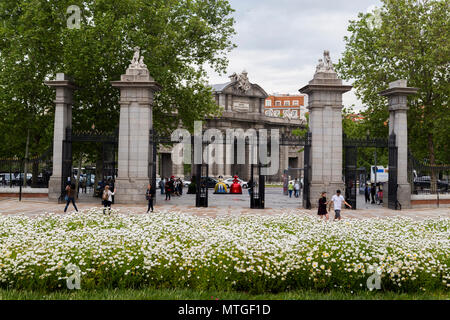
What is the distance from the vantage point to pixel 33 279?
746 cm

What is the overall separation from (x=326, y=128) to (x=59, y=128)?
14110mm

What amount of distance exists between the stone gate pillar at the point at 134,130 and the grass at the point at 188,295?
49.3ft

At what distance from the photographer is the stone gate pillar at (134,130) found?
72.5 ft

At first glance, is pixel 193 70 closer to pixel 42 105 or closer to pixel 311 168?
pixel 42 105

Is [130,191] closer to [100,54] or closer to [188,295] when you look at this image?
[100,54]

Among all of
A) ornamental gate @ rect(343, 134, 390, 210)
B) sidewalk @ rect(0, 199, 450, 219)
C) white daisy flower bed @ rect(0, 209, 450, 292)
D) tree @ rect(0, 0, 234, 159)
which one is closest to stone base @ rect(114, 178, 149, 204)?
sidewalk @ rect(0, 199, 450, 219)

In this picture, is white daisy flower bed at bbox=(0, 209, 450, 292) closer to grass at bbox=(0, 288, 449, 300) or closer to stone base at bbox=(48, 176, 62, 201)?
grass at bbox=(0, 288, 449, 300)

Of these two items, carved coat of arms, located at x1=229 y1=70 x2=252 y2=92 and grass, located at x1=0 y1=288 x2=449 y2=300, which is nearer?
grass, located at x1=0 y1=288 x2=449 y2=300

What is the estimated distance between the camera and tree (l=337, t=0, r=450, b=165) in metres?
29.0

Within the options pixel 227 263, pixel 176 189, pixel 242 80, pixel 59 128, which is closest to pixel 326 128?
pixel 59 128

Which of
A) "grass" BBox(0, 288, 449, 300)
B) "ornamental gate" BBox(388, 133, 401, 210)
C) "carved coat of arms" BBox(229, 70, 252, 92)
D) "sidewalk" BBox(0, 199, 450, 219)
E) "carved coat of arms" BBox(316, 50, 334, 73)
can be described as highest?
"carved coat of arms" BBox(229, 70, 252, 92)

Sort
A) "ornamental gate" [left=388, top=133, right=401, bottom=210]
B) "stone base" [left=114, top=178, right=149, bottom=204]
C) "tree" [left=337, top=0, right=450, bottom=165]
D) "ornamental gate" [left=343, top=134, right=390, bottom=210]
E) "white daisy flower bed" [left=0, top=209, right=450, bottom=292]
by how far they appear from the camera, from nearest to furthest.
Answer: "white daisy flower bed" [left=0, top=209, right=450, bottom=292] < "stone base" [left=114, top=178, right=149, bottom=204] < "ornamental gate" [left=343, top=134, right=390, bottom=210] < "ornamental gate" [left=388, top=133, right=401, bottom=210] < "tree" [left=337, top=0, right=450, bottom=165]

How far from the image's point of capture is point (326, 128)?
22359 millimetres

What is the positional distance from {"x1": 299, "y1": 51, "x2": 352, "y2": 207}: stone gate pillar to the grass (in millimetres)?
14920
